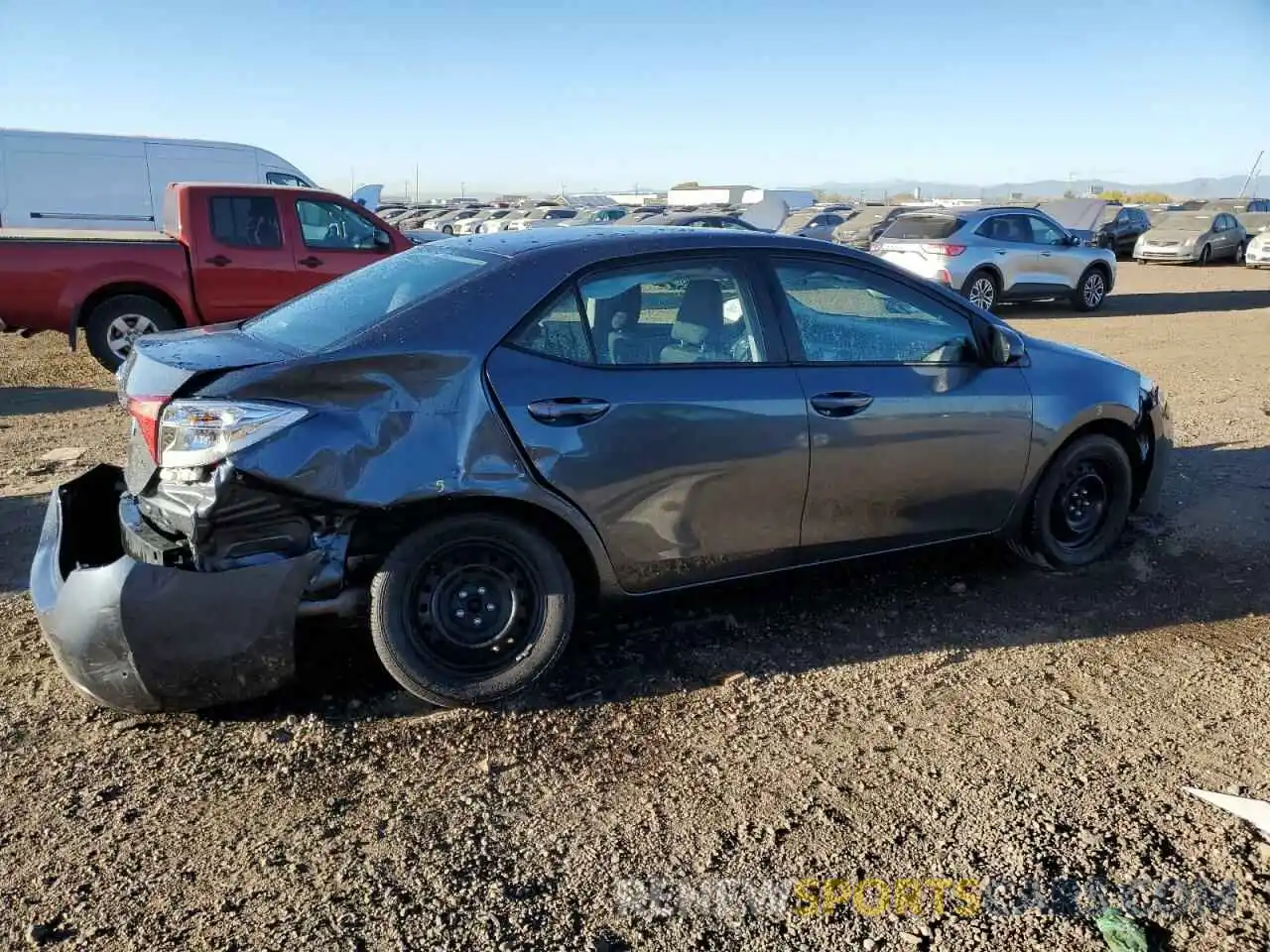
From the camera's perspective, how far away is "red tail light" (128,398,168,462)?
130 inches

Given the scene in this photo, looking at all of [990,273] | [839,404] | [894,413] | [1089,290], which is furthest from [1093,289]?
[839,404]

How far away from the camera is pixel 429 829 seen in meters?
2.98

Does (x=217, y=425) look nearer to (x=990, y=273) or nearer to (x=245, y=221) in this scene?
(x=245, y=221)

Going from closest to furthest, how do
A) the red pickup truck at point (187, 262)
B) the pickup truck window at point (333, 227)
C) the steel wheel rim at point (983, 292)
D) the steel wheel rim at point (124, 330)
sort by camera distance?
the red pickup truck at point (187, 262), the steel wheel rim at point (124, 330), the pickup truck window at point (333, 227), the steel wheel rim at point (983, 292)

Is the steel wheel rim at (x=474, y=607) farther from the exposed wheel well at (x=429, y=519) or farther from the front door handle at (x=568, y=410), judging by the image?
the front door handle at (x=568, y=410)

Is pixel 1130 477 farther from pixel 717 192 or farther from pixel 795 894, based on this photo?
Answer: pixel 717 192

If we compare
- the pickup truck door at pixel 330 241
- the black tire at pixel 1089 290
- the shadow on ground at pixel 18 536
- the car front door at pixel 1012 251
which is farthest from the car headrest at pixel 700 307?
the black tire at pixel 1089 290

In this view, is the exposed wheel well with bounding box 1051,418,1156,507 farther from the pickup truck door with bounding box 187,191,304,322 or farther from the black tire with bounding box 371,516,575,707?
the pickup truck door with bounding box 187,191,304,322

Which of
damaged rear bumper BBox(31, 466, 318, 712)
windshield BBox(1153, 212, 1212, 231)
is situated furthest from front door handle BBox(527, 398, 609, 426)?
windshield BBox(1153, 212, 1212, 231)

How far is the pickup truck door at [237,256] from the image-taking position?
395 inches

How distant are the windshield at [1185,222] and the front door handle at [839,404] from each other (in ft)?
85.9

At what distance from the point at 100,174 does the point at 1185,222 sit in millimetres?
25156

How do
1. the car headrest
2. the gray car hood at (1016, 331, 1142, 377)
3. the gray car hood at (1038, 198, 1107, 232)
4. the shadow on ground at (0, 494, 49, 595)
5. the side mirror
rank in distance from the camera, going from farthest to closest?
1. the gray car hood at (1038, 198, 1107, 232)
2. the shadow on ground at (0, 494, 49, 595)
3. the gray car hood at (1016, 331, 1142, 377)
4. the side mirror
5. the car headrest

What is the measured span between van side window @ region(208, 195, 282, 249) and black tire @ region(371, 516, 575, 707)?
7.87 m
